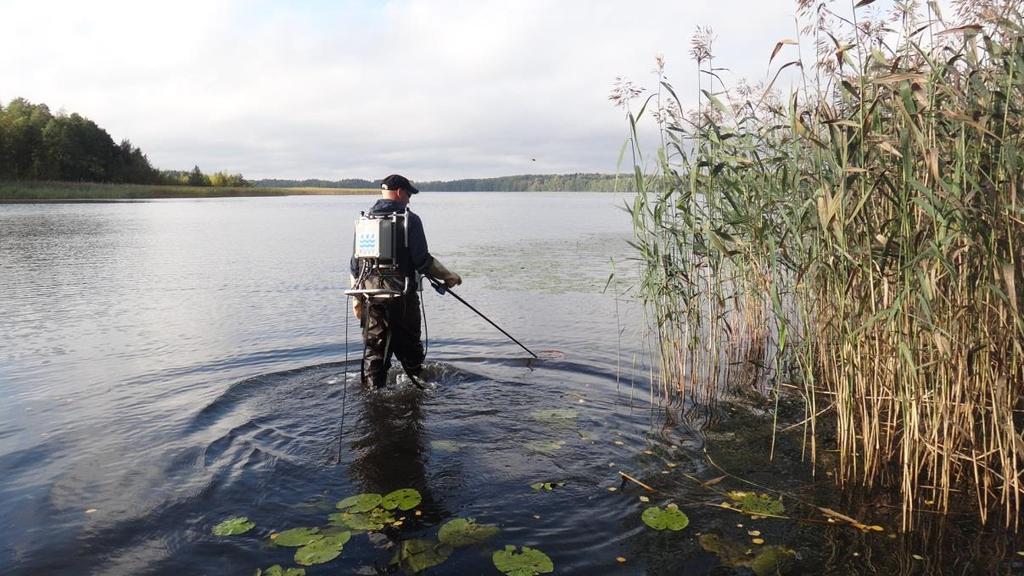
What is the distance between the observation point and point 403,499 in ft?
16.8

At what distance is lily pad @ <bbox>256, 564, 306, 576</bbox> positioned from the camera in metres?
4.10

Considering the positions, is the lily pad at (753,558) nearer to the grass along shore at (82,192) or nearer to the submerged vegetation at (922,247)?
the submerged vegetation at (922,247)

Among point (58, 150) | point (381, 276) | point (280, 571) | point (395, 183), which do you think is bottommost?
point (280, 571)

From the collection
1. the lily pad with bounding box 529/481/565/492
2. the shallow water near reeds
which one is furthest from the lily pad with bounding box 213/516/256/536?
the lily pad with bounding box 529/481/565/492

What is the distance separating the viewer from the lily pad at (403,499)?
197 inches

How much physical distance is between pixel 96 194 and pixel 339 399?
8183 centimetres

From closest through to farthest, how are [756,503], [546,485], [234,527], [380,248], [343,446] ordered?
1. [234,527]
2. [756,503]
3. [546,485]
4. [343,446]
5. [380,248]

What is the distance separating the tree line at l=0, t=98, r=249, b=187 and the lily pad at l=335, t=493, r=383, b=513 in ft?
291

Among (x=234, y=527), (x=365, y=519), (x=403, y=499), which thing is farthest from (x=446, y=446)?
(x=234, y=527)

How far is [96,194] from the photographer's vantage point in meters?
74.9

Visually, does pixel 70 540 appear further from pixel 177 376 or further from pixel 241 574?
pixel 177 376

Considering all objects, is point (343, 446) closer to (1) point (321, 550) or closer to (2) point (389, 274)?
(1) point (321, 550)

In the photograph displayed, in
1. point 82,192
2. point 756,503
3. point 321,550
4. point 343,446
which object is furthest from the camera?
point 82,192

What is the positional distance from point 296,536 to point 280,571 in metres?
0.42
